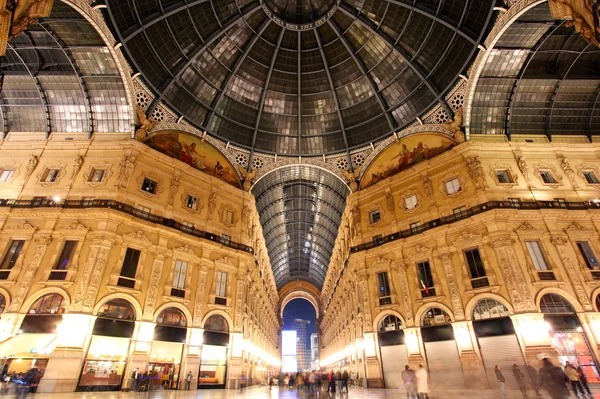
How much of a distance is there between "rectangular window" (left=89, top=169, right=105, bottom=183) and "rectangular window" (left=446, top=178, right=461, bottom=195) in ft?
99.6

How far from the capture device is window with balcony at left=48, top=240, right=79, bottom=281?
20609 mm

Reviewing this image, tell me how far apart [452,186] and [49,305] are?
3241 cm

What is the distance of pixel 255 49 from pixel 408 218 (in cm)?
2343

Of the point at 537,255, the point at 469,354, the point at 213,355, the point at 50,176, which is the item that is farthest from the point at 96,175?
the point at 537,255

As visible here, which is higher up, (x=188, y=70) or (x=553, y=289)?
(x=188, y=70)

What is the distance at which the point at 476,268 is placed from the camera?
74.7 ft

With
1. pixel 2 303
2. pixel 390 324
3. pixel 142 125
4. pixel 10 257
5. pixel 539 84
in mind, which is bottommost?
pixel 390 324

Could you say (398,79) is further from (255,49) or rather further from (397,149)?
(255,49)

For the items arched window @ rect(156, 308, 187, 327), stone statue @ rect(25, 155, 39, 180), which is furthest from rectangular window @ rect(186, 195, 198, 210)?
stone statue @ rect(25, 155, 39, 180)

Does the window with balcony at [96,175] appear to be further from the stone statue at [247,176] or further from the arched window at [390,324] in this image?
the arched window at [390,324]

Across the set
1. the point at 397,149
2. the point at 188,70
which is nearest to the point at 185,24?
the point at 188,70

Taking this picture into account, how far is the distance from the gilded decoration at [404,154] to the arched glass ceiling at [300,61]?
6.54ft

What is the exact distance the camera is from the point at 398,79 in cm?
3041

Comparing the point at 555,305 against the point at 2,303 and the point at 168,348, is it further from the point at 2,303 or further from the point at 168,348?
the point at 2,303
